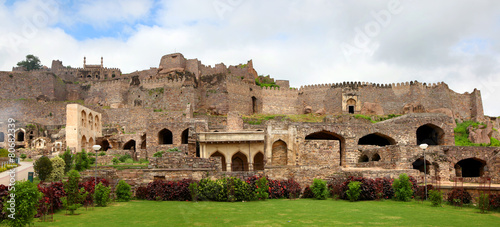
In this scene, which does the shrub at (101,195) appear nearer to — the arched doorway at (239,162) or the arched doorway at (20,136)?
the arched doorway at (239,162)

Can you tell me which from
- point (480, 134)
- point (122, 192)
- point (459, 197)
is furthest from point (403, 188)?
point (480, 134)

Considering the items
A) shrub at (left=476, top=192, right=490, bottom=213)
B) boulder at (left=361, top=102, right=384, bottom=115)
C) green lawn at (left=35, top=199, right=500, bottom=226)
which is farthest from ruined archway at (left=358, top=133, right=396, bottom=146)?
shrub at (left=476, top=192, right=490, bottom=213)

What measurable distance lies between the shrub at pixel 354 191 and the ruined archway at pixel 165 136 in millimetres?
20224

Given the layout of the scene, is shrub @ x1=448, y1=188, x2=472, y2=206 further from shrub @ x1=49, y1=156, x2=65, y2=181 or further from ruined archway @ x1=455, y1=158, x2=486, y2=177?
shrub @ x1=49, y1=156, x2=65, y2=181

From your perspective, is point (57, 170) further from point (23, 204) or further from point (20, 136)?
point (20, 136)

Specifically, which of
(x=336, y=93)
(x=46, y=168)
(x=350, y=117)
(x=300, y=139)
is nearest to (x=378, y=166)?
(x=300, y=139)

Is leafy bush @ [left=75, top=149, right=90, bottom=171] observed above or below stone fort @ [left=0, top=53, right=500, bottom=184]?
below

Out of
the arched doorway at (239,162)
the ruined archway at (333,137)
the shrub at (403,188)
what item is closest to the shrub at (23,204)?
the shrub at (403,188)

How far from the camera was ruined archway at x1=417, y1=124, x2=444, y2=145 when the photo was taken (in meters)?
36.3

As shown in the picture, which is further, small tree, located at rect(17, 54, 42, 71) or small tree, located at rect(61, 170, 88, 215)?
small tree, located at rect(17, 54, 42, 71)

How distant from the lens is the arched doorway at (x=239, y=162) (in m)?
30.7

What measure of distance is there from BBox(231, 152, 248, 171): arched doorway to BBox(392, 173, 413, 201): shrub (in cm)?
1336

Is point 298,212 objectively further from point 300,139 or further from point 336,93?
point 336,93

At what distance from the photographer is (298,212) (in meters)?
15.0
